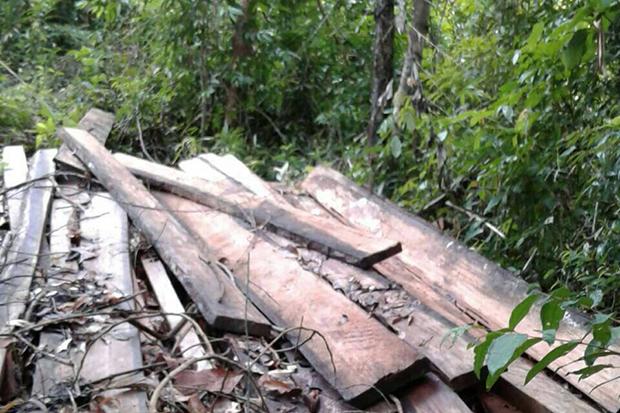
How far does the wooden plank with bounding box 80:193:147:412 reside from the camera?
1.94 m

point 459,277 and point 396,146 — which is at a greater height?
point 396,146

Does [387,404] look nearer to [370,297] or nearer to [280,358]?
[280,358]

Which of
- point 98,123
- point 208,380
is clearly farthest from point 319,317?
point 98,123

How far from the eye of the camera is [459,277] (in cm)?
276

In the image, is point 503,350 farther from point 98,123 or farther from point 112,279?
point 98,123

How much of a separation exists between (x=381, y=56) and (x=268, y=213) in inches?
66.9

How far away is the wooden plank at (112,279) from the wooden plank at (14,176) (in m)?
0.33

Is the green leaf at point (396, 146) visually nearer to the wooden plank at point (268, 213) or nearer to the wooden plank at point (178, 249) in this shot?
the wooden plank at point (268, 213)

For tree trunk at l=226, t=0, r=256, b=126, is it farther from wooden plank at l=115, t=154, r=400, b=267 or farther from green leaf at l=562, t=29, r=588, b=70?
green leaf at l=562, t=29, r=588, b=70

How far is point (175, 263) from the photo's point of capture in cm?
259

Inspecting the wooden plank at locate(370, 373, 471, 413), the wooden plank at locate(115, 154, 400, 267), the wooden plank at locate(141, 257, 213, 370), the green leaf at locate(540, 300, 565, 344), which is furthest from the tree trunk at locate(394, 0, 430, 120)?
the green leaf at locate(540, 300, 565, 344)

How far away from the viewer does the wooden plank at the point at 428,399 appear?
1.94 meters

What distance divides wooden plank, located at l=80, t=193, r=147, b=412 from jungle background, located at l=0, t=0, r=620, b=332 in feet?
4.08

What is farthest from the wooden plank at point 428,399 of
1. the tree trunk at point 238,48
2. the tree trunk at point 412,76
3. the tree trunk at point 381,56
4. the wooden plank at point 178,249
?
the tree trunk at point 238,48
